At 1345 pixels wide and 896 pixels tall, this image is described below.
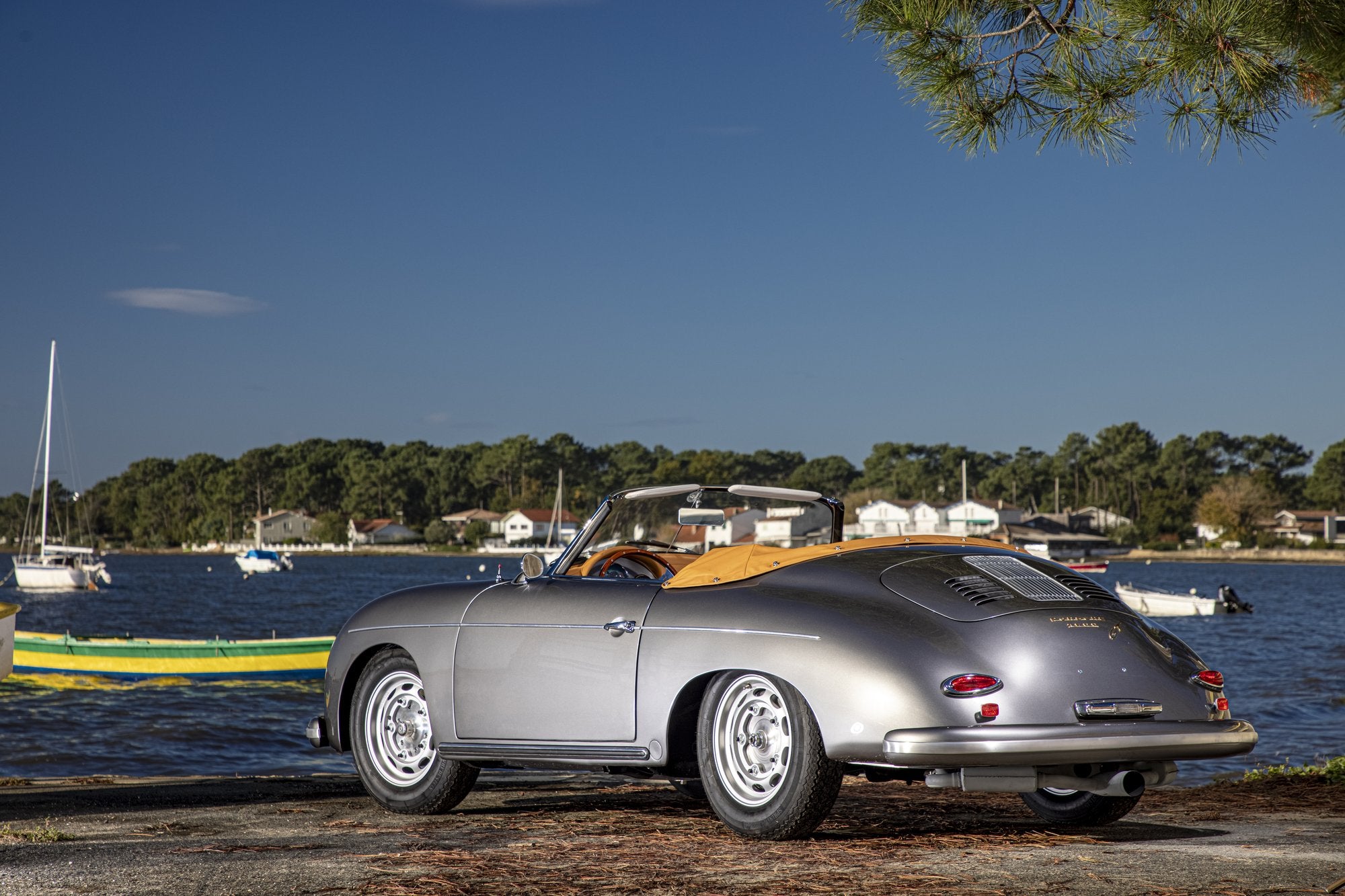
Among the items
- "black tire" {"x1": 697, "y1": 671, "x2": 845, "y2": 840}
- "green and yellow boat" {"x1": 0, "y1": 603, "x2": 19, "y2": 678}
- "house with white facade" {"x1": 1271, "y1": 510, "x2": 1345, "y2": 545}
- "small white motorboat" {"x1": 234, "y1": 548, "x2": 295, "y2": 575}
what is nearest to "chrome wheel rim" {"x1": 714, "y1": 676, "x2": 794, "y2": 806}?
"black tire" {"x1": 697, "y1": 671, "x2": 845, "y2": 840}

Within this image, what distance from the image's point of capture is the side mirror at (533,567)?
6.41 metres

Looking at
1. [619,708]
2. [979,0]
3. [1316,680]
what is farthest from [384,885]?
[1316,680]

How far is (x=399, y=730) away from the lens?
702 centimetres

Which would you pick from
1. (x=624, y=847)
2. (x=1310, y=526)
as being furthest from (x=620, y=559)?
(x=1310, y=526)

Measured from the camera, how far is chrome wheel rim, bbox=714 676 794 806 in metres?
5.53

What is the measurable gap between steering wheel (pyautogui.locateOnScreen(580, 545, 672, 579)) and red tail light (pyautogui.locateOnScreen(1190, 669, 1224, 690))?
8.32 feet

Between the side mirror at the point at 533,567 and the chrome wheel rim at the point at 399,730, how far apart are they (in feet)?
2.70

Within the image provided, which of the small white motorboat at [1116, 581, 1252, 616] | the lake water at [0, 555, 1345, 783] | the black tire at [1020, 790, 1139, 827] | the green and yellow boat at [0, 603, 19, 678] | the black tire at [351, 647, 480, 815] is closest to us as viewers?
the black tire at [1020, 790, 1139, 827]

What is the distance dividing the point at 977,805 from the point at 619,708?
237 cm

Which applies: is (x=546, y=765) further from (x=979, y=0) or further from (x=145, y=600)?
(x=145, y=600)

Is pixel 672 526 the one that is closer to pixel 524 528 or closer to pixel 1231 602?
pixel 1231 602

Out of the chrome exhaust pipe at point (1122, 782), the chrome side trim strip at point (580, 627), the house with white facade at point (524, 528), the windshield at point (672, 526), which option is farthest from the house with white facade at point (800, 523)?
the house with white facade at point (524, 528)

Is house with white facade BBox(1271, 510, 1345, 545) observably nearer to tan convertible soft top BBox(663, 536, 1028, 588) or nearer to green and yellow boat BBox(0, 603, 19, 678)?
green and yellow boat BBox(0, 603, 19, 678)

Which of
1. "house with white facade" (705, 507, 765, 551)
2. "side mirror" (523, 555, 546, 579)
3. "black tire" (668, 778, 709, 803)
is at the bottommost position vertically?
"black tire" (668, 778, 709, 803)
